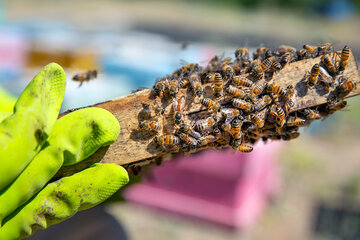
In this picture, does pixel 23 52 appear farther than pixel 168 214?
Yes

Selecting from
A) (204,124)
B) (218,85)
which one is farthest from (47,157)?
(218,85)

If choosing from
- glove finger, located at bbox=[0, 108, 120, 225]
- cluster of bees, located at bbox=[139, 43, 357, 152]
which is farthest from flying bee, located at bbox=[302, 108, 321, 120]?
glove finger, located at bbox=[0, 108, 120, 225]

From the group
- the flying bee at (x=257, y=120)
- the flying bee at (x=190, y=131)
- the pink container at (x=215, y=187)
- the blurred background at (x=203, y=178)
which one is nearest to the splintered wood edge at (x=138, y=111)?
the flying bee at (x=190, y=131)

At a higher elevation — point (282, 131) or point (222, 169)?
point (282, 131)

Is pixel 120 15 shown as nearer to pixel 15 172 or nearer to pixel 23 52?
pixel 23 52

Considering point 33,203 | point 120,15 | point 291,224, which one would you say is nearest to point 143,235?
point 291,224

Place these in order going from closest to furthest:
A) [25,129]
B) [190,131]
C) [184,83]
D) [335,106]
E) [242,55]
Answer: [25,129] → [190,131] → [335,106] → [184,83] → [242,55]

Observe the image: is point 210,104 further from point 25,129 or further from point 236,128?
point 25,129
